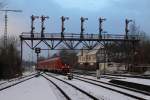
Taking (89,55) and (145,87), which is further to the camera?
(89,55)

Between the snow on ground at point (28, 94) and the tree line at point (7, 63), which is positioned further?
the tree line at point (7, 63)

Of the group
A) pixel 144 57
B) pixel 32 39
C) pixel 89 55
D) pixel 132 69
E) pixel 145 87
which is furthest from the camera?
pixel 89 55

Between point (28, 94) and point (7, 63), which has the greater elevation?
point (7, 63)

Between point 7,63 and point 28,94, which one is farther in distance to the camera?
point 7,63

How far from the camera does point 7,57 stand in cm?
5862

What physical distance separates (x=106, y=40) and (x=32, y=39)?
11973 millimetres

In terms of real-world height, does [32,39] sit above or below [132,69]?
above

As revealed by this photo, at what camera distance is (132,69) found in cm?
7125

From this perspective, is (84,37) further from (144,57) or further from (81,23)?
(144,57)

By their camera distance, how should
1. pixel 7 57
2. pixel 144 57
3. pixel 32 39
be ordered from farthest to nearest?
pixel 144 57 < pixel 32 39 < pixel 7 57

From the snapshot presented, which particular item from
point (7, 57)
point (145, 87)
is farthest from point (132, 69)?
point (145, 87)

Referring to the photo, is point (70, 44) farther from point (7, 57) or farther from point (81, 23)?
point (7, 57)

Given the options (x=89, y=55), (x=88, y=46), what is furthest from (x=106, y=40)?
(x=89, y=55)

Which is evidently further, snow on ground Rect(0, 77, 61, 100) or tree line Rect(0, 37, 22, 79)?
tree line Rect(0, 37, 22, 79)
